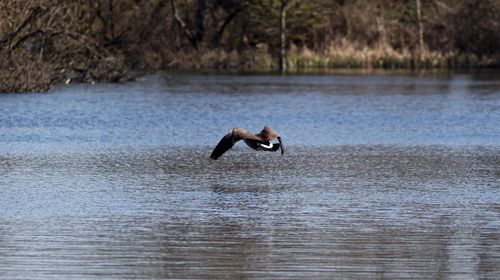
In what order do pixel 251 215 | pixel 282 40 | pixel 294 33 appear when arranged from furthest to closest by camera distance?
pixel 294 33
pixel 282 40
pixel 251 215

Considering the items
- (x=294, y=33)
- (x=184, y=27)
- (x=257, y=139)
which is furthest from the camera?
(x=294, y=33)

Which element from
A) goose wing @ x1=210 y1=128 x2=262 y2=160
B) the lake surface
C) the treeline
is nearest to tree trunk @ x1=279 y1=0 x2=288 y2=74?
the treeline

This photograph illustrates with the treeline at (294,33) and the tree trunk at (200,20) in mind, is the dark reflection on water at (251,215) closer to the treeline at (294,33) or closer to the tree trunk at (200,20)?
the treeline at (294,33)

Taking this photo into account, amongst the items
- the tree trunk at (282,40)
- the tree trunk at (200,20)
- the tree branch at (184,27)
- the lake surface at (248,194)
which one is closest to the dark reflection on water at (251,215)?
the lake surface at (248,194)

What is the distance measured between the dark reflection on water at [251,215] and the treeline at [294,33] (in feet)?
89.9

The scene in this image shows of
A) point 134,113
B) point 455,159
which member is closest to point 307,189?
point 455,159

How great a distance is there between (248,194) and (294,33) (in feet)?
126

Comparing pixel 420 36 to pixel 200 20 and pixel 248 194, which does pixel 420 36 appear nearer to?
pixel 200 20

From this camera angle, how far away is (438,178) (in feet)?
45.4

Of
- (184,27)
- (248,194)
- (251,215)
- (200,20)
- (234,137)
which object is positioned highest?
(234,137)

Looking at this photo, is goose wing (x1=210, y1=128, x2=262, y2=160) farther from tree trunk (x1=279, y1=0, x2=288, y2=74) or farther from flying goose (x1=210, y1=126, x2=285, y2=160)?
tree trunk (x1=279, y1=0, x2=288, y2=74)

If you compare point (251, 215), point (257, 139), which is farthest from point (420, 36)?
point (251, 215)

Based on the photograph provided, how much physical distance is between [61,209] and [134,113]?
13853 millimetres

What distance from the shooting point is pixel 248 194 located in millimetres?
12430
